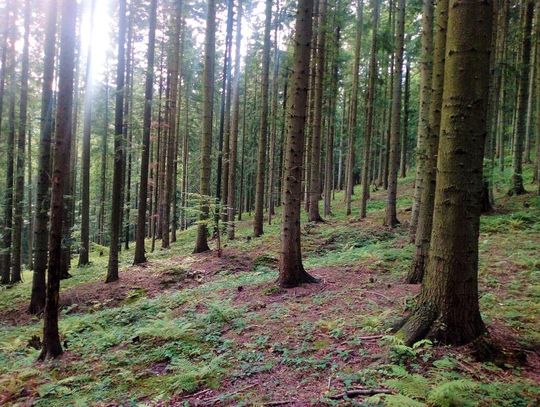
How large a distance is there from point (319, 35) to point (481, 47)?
45.9 feet

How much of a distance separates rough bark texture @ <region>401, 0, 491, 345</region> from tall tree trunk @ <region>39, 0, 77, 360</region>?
19.2ft

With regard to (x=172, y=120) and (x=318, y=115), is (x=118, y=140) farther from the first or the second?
(x=318, y=115)

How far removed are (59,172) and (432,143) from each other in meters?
6.50

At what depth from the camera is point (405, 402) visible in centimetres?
314

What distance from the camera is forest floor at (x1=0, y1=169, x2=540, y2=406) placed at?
3715 mm

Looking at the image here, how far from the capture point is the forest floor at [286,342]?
3715 mm

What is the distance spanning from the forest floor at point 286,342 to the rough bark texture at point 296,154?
1.97 feet

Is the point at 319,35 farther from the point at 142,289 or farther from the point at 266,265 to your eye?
the point at 142,289

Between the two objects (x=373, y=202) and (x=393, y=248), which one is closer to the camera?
(x=393, y=248)

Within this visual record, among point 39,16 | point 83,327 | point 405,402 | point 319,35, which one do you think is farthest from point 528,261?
point 39,16

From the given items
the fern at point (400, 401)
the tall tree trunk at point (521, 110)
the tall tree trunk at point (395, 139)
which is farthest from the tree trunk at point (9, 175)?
the tall tree trunk at point (521, 110)

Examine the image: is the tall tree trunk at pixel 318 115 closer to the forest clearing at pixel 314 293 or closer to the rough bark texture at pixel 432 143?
the forest clearing at pixel 314 293

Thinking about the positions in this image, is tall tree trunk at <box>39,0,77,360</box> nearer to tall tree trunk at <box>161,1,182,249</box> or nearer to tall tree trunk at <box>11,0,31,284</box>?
tall tree trunk at <box>11,0,31,284</box>

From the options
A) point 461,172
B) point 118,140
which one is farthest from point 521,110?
point 118,140
